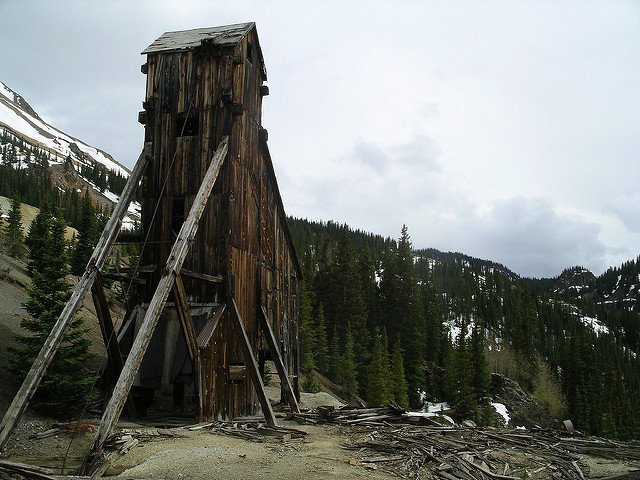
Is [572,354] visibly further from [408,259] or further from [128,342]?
[128,342]

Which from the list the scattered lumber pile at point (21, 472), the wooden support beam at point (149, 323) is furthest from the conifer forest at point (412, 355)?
the scattered lumber pile at point (21, 472)

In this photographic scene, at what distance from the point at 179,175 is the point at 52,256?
451 cm

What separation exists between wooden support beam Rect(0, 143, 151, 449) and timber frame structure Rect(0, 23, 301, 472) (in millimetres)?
42

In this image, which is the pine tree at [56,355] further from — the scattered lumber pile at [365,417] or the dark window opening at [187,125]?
the scattered lumber pile at [365,417]

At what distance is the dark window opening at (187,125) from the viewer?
47.9 ft

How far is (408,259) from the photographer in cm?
7481

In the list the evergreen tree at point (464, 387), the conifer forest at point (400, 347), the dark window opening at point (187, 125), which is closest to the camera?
the dark window opening at point (187, 125)

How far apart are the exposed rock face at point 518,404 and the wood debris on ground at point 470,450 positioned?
55731 millimetres

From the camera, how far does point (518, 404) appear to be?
6575 cm

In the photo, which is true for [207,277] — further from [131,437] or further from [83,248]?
[83,248]

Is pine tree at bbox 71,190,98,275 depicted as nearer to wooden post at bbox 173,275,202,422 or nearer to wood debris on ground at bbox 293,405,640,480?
wooden post at bbox 173,275,202,422

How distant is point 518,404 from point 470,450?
213ft

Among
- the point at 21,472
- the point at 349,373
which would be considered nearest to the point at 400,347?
the point at 349,373

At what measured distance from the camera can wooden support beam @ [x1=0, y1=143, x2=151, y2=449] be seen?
28.6 feet
